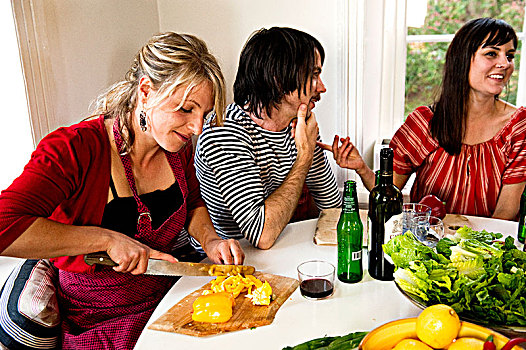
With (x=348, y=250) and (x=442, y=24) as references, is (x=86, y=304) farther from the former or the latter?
(x=442, y=24)

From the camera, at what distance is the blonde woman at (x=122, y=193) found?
1236 mm

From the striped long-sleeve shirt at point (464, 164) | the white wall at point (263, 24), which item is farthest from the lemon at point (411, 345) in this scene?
the white wall at point (263, 24)

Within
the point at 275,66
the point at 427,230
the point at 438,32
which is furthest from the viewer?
the point at 438,32

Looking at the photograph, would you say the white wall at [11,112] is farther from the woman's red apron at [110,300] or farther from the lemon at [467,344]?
the lemon at [467,344]

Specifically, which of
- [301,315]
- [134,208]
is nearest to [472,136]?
[301,315]

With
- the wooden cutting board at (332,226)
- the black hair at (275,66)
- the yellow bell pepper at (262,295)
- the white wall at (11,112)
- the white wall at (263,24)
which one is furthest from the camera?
the white wall at (263,24)

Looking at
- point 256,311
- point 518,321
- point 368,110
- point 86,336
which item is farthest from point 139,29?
point 518,321

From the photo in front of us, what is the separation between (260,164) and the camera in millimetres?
1730

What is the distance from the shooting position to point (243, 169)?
1.58 m

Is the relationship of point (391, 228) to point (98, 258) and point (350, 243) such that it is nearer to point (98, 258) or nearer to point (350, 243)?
point (350, 243)

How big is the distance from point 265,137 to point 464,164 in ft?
2.64

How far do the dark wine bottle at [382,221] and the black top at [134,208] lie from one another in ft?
2.01

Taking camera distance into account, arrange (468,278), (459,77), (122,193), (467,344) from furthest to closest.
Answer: (459,77) → (122,193) → (468,278) → (467,344)

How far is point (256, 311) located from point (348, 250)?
0.97ft
